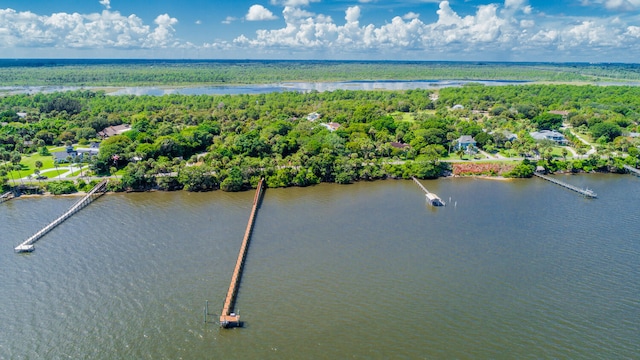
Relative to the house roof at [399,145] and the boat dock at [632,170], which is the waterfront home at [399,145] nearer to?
the house roof at [399,145]

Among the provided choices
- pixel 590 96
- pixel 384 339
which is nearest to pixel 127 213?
pixel 384 339

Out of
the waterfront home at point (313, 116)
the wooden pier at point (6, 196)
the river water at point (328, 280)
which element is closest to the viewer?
the river water at point (328, 280)

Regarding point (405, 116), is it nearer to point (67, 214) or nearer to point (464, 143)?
point (464, 143)

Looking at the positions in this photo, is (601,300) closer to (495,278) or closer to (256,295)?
(495,278)

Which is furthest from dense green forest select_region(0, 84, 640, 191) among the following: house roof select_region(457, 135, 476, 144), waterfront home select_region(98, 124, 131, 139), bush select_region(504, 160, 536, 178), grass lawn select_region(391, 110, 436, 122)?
waterfront home select_region(98, 124, 131, 139)

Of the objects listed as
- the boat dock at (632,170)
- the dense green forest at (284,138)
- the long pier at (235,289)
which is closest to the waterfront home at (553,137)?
the dense green forest at (284,138)

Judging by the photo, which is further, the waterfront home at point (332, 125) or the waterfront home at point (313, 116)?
the waterfront home at point (313, 116)
